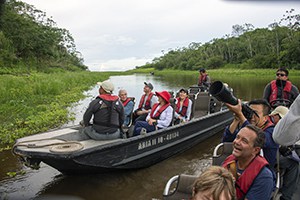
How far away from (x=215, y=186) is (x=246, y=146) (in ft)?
3.60

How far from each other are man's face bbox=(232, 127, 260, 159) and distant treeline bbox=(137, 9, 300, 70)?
4272 centimetres

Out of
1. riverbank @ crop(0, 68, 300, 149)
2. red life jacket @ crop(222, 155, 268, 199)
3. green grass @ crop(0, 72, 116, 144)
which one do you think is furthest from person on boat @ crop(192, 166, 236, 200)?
green grass @ crop(0, 72, 116, 144)

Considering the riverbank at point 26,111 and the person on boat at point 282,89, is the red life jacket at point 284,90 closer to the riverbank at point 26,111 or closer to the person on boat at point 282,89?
the person on boat at point 282,89

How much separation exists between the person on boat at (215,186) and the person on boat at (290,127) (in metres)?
0.37

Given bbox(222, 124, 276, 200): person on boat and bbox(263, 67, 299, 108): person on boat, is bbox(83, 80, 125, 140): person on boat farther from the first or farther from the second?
bbox(263, 67, 299, 108): person on boat

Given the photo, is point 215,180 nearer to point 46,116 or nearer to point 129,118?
point 129,118

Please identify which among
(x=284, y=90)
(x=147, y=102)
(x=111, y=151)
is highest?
(x=284, y=90)

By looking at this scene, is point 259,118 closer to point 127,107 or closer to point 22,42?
point 127,107

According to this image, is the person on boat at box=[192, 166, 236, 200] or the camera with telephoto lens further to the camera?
the camera with telephoto lens

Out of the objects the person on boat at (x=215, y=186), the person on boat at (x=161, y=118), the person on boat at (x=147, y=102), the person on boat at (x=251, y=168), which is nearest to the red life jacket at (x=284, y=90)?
the person on boat at (x=161, y=118)

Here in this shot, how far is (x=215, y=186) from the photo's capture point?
162 cm

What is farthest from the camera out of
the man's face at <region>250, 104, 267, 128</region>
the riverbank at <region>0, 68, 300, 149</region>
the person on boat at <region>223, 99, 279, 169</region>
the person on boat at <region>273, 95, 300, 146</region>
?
the riverbank at <region>0, 68, 300, 149</region>

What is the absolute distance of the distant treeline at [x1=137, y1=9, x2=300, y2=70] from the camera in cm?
4403

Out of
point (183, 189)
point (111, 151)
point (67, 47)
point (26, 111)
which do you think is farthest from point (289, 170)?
point (67, 47)
